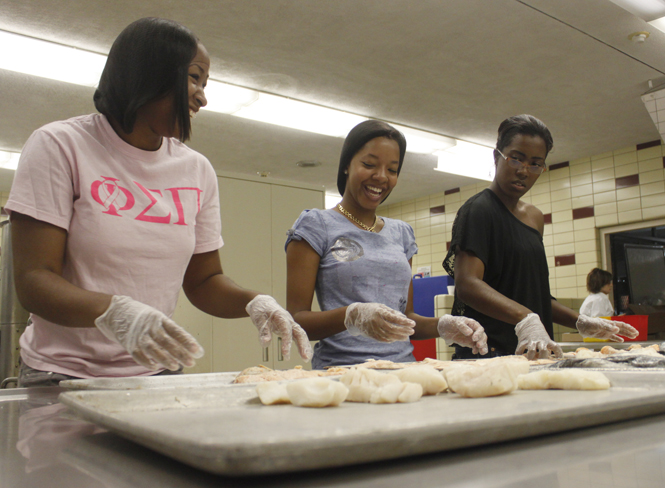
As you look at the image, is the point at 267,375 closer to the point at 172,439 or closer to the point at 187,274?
the point at 187,274

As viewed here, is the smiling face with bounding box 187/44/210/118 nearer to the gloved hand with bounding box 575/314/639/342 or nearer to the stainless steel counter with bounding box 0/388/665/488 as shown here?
the stainless steel counter with bounding box 0/388/665/488

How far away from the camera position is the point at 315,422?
0.54 m

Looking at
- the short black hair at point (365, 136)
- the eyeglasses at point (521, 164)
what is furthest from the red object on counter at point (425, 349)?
the short black hair at point (365, 136)

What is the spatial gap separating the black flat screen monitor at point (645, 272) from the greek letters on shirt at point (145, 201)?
705 centimetres

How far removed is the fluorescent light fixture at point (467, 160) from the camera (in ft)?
22.5

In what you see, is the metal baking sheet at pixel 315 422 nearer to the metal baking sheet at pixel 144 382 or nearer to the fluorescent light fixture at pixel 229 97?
the metal baking sheet at pixel 144 382

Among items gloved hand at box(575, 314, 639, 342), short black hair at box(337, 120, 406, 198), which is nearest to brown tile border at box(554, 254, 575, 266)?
gloved hand at box(575, 314, 639, 342)

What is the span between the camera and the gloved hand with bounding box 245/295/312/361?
128 centimetres

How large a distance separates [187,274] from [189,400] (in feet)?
2.86

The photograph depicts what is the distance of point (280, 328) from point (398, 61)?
3836mm

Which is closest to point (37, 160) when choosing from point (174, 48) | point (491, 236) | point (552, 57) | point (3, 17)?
point (174, 48)

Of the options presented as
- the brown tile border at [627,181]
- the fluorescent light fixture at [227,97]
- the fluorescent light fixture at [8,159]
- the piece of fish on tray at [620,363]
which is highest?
the fluorescent light fixture at [227,97]

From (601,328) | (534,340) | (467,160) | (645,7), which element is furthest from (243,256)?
(467,160)

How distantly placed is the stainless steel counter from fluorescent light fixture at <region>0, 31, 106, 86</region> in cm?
429
